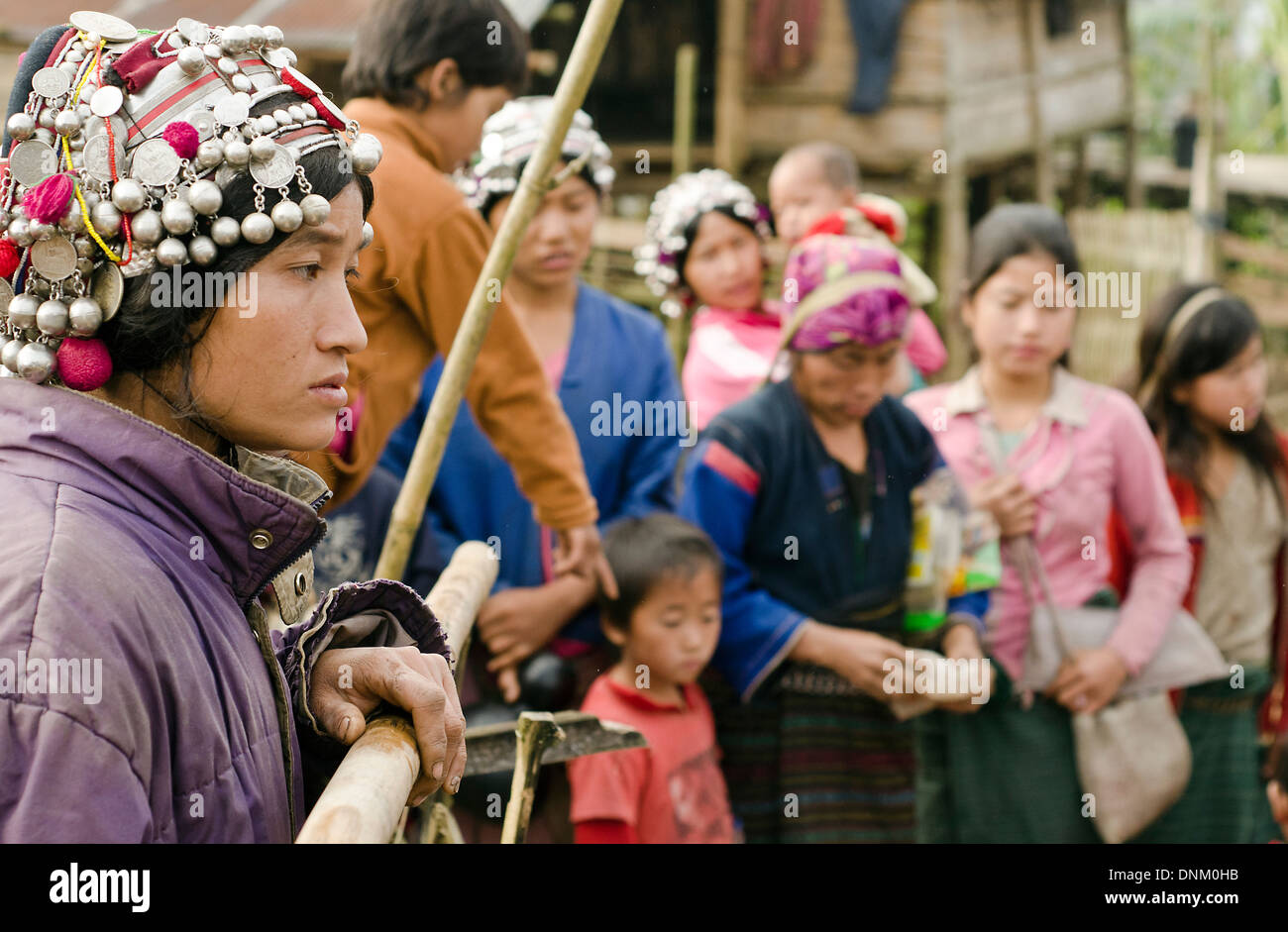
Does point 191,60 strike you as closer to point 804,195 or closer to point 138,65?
point 138,65

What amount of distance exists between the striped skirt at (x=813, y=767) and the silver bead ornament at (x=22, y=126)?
2.38 meters

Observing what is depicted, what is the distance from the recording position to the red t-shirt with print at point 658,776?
3.04 m

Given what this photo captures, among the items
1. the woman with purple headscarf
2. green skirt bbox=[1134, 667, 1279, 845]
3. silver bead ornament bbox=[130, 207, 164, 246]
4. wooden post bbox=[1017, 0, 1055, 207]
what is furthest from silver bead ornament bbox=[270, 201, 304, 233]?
wooden post bbox=[1017, 0, 1055, 207]

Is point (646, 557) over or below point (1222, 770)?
over

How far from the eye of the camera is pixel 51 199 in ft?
4.25

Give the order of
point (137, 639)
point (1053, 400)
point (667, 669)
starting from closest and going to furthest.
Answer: point (137, 639), point (667, 669), point (1053, 400)

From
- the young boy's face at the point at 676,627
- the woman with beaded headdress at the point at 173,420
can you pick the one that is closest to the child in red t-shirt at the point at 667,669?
the young boy's face at the point at 676,627

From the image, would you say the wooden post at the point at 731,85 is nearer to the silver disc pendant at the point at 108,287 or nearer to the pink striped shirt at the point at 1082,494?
the pink striped shirt at the point at 1082,494

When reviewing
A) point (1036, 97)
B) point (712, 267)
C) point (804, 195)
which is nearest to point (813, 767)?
point (712, 267)

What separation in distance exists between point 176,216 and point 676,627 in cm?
209

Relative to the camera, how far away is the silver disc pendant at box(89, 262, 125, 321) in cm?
133

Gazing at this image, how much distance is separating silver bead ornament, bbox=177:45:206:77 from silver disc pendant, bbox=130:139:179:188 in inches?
3.7

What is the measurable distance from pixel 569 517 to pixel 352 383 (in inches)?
23.3

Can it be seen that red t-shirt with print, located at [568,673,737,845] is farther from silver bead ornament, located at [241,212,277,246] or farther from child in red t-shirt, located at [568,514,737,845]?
silver bead ornament, located at [241,212,277,246]
